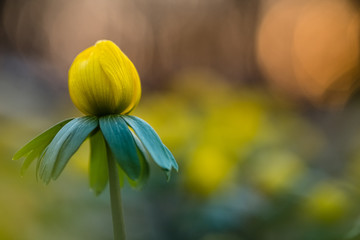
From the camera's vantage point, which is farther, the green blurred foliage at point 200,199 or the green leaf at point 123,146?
the green blurred foliage at point 200,199

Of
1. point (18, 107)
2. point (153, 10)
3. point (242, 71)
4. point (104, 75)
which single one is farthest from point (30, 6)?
point (104, 75)

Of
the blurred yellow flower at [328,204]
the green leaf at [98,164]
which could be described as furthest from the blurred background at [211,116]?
the green leaf at [98,164]

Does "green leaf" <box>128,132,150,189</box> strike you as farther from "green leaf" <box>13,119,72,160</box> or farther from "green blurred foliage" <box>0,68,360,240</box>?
"green blurred foliage" <box>0,68,360,240</box>

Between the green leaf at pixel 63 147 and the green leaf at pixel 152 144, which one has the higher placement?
the green leaf at pixel 152 144

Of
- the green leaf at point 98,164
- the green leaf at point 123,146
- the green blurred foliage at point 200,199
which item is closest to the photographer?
Result: the green leaf at point 123,146

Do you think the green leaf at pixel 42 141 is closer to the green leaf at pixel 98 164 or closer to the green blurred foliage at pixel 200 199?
the green leaf at pixel 98 164

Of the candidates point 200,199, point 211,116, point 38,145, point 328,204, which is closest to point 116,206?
point 38,145

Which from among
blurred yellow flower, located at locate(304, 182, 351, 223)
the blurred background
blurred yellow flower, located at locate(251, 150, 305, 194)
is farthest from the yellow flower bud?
blurred yellow flower, located at locate(251, 150, 305, 194)
